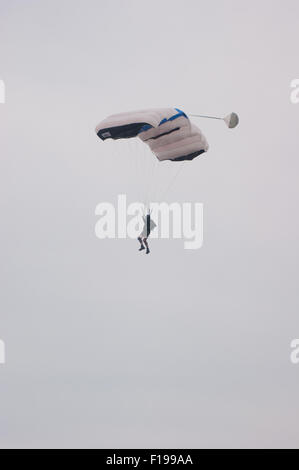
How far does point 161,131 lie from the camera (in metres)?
37.6

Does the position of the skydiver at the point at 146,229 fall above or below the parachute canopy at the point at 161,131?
below

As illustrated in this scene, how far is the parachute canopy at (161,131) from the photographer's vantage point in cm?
3547

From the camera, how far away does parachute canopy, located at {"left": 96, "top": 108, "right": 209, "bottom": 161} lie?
35.5m

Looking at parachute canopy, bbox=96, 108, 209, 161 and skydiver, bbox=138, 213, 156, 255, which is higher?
parachute canopy, bbox=96, 108, 209, 161

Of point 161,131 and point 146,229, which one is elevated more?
point 161,131
